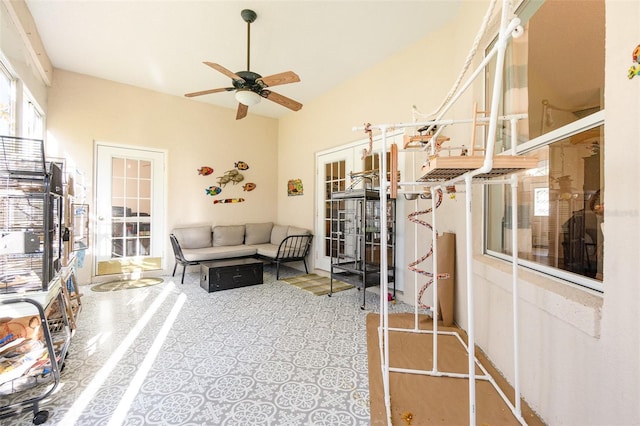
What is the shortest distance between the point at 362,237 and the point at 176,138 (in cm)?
382

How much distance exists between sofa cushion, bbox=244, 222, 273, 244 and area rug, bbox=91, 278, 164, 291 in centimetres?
164

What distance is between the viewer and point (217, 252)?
4578mm

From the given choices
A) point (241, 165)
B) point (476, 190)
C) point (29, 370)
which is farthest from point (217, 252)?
point (476, 190)

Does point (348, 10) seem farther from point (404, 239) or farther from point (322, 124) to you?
point (404, 239)

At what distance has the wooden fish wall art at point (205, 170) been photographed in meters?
5.20

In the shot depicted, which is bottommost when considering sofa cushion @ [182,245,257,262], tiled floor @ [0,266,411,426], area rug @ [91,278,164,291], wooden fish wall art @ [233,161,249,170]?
tiled floor @ [0,266,411,426]

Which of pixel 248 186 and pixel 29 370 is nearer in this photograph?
pixel 29 370

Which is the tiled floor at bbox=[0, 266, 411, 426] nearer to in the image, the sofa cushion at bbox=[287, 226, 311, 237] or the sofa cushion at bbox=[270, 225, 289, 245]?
the sofa cushion at bbox=[287, 226, 311, 237]

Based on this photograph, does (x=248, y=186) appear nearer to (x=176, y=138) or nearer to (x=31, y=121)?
(x=176, y=138)

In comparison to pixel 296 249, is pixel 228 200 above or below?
above

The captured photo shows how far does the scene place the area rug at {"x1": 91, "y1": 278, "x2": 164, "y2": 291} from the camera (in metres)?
4.02

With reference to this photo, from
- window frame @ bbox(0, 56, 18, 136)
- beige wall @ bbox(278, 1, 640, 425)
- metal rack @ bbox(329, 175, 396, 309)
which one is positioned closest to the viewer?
beige wall @ bbox(278, 1, 640, 425)

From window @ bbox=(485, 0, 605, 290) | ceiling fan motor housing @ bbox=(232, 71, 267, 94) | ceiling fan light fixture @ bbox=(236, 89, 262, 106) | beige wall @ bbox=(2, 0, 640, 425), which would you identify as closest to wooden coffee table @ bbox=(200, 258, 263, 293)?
beige wall @ bbox=(2, 0, 640, 425)

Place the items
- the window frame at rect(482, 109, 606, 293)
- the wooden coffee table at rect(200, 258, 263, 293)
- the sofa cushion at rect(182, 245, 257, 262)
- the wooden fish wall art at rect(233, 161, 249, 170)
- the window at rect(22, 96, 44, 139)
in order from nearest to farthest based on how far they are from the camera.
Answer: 1. the window frame at rect(482, 109, 606, 293)
2. the window at rect(22, 96, 44, 139)
3. the wooden coffee table at rect(200, 258, 263, 293)
4. the sofa cushion at rect(182, 245, 257, 262)
5. the wooden fish wall art at rect(233, 161, 249, 170)
